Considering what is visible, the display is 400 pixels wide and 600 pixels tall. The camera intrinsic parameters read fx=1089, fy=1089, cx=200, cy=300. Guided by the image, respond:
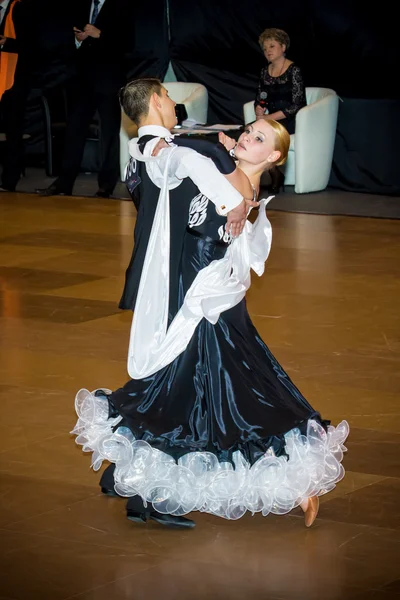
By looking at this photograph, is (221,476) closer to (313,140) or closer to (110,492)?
(110,492)

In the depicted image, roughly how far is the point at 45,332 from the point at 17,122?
4.92m

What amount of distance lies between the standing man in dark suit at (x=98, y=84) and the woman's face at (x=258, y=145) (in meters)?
6.23

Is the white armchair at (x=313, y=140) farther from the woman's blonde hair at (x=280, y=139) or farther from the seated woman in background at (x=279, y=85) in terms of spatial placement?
the woman's blonde hair at (x=280, y=139)

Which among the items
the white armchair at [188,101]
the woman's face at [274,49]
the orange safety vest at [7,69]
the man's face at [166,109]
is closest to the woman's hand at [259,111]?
the woman's face at [274,49]

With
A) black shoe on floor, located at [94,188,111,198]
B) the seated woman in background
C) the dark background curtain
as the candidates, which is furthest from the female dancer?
the dark background curtain

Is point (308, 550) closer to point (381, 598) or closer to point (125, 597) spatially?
point (381, 598)

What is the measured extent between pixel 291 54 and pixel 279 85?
2.68 ft

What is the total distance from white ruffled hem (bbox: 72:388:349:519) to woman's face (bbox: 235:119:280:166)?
32.2 inches

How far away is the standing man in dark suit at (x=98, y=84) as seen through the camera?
928 cm

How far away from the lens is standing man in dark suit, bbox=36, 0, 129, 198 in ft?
30.5

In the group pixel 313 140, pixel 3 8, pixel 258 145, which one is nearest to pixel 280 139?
pixel 258 145

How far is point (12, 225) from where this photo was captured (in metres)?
8.29

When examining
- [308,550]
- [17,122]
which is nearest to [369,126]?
[17,122]

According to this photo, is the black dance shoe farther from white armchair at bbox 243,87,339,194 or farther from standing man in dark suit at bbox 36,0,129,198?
white armchair at bbox 243,87,339,194
